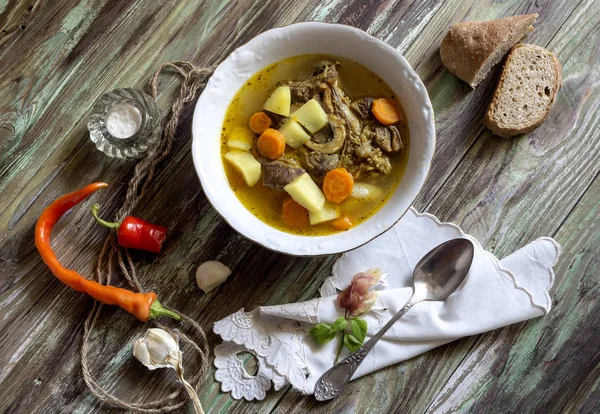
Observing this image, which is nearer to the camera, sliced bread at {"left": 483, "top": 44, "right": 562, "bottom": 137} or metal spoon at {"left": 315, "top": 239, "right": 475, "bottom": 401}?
metal spoon at {"left": 315, "top": 239, "right": 475, "bottom": 401}

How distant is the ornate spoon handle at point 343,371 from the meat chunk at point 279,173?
2.78 feet

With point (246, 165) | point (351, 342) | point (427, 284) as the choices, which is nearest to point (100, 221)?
point (246, 165)

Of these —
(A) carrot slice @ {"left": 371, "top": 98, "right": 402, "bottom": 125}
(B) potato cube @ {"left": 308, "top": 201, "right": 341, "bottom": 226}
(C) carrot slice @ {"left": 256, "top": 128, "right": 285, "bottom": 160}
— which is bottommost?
(B) potato cube @ {"left": 308, "top": 201, "right": 341, "bottom": 226}

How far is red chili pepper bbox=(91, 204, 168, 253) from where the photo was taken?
8.78 feet

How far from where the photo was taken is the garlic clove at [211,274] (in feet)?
8.91

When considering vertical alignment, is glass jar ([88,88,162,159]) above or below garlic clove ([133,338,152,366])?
above

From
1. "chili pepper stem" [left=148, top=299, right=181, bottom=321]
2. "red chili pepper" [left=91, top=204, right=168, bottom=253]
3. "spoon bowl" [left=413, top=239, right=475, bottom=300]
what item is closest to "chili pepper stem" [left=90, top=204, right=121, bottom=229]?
"red chili pepper" [left=91, top=204, right=168, bottom=253]

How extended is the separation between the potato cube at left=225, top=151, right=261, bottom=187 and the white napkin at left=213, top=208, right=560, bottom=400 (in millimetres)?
618

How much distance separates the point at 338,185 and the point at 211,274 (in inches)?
30.6

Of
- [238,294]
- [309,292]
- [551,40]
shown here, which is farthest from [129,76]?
[551,40]

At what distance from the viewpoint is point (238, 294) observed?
2795 mm

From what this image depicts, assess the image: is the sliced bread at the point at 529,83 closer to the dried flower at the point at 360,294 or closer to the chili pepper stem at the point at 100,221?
the dried flower at the point at 360,294

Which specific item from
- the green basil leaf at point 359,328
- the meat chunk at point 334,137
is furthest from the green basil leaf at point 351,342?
the meat chunk at point 334,137

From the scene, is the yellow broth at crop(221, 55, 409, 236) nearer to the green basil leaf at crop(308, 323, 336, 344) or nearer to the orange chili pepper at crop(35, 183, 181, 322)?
the green basil leaf at crop(308, 323, 336, 344)
